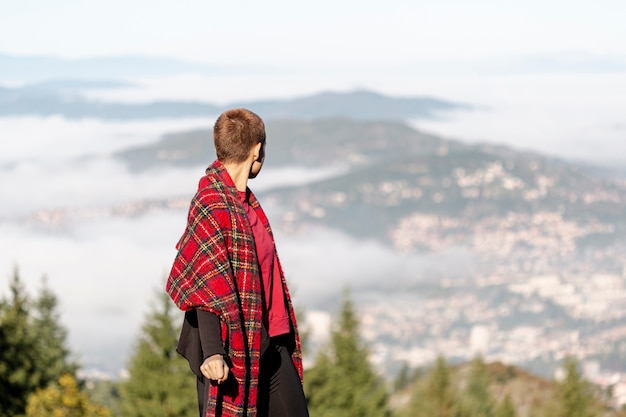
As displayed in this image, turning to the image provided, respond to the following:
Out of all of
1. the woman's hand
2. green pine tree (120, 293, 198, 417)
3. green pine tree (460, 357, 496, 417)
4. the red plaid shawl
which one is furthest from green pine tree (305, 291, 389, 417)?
the woman's hand

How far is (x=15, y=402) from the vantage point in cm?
3158

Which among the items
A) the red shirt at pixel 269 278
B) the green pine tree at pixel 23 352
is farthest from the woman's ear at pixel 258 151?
the green pine tree at pixel 23 352

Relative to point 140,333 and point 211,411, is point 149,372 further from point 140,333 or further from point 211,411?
point 211,411

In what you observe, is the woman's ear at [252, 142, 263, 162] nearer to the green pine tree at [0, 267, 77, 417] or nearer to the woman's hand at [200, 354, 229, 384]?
the woman's hand at [200, 354, 229, 384]

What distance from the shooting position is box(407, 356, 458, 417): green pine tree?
46.8 metres

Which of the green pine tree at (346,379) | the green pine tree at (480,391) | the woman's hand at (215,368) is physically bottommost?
the green pine tree at (480,391)

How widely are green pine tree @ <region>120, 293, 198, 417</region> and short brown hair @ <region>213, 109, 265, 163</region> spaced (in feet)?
78.4

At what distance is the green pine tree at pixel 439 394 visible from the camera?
46781 mm

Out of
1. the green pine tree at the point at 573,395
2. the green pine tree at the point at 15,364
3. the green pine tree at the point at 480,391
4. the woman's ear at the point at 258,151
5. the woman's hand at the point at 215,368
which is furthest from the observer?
the green pine tree at the point at 480,391

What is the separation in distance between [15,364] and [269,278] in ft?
96.9

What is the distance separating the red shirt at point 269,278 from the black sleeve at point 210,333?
401 millimetres

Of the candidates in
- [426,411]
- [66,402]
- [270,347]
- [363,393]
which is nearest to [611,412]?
[426,411]

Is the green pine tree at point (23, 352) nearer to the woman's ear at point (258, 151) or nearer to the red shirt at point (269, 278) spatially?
the red shirt at point (269, 278)

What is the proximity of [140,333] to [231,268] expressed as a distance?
27133mm
